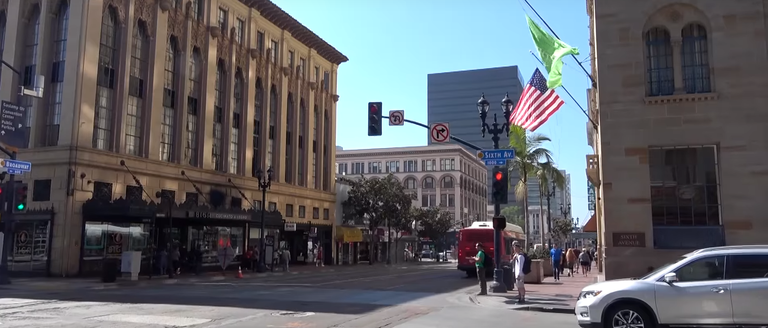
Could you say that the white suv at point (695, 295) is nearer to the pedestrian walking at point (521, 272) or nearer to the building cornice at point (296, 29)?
the pedestrian walking at point (521, 272)

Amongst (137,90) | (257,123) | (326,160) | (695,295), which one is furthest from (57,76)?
(695,295)

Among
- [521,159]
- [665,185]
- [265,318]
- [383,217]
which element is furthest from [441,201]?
[265,318]

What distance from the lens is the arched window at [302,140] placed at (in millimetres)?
51719

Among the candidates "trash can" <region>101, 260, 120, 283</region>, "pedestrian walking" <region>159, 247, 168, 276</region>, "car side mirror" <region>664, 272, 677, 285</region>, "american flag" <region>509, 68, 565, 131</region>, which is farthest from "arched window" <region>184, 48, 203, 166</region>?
"car side mirror" <region>664, 272, 677, 285</region>

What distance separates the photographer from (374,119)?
20.2 meters

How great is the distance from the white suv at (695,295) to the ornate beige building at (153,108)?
86.3 ft

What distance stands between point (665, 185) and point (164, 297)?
1621cm

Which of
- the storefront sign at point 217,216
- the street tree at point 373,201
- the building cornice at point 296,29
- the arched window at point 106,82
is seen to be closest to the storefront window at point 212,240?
the storefront sign at point 217,216

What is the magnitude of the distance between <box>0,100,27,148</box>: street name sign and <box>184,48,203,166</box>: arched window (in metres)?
14.1

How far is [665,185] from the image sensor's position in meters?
19.6

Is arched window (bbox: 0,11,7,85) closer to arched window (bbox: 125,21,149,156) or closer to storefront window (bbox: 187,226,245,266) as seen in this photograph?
arched window (bbox: 125,21,149,156)

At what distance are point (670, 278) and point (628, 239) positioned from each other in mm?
9615

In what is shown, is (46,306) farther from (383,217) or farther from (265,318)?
(383,217)

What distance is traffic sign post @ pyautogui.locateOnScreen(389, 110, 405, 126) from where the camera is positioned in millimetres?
21781
